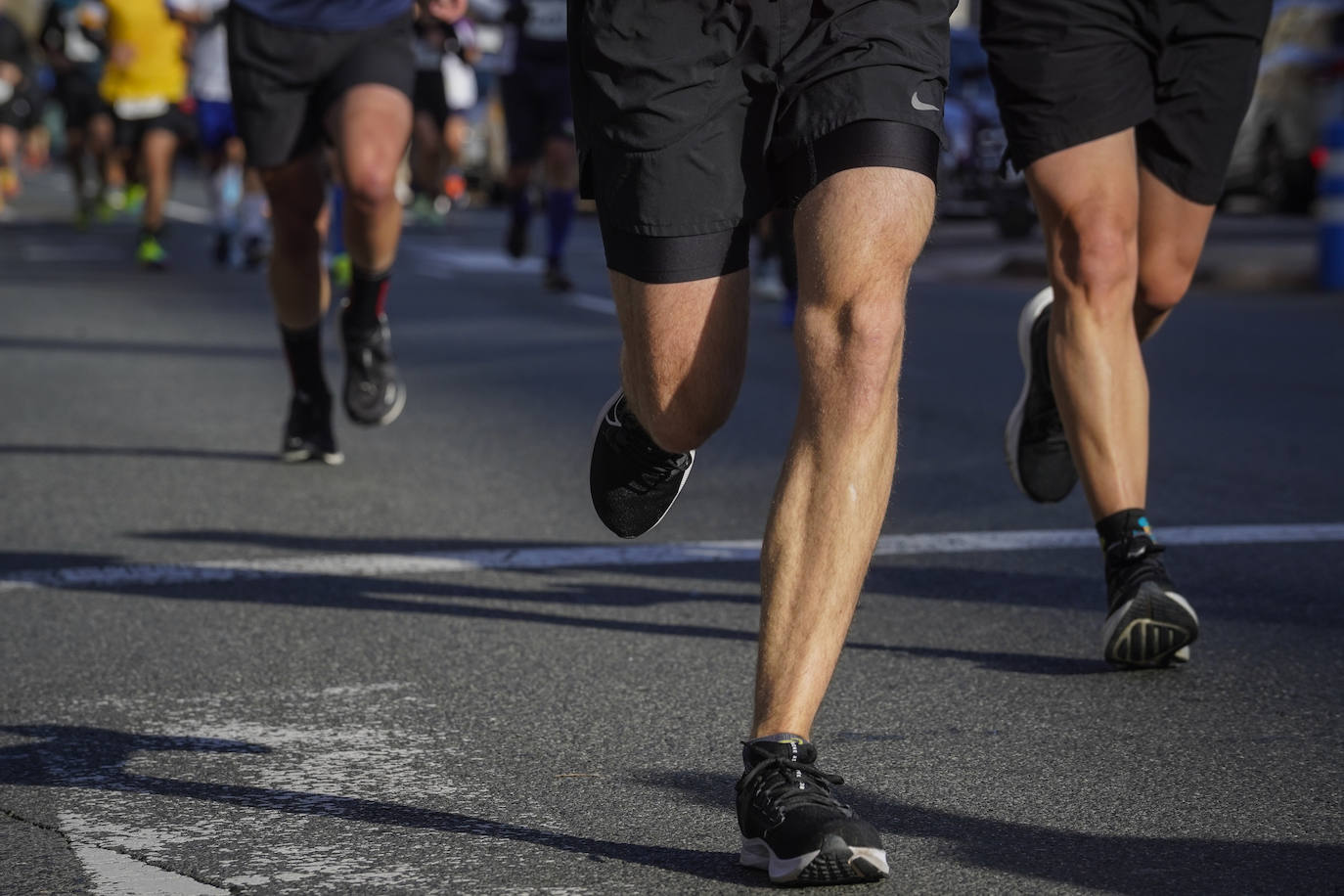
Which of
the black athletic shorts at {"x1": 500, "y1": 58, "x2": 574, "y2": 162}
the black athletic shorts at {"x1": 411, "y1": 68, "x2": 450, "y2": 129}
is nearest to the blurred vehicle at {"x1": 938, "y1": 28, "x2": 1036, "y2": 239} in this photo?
the black athletic shorts at {"x1": 411, "y1": 68, "x2": 450, "y2": 129}

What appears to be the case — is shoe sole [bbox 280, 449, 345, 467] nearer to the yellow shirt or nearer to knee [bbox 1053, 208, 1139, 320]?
knee [bbox 1053, 208, 1139, 320]

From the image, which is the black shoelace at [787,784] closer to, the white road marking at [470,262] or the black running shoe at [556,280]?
the black running shoe at [556,280]

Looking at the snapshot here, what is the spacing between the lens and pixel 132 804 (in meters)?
3.24

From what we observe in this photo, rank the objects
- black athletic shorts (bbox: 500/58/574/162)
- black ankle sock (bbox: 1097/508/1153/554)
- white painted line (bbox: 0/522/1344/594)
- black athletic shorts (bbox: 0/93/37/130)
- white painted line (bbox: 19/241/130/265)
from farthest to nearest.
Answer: black athletic shorts (bbox: 0/93/37/130), white painted line (bbox: 19/241/130/265), black athletic shorts (bbox: 500/58/574/162), white painted line (bbox: 0/522/1344/594), black ankle sock (bbox: 1097/508/1153/554)

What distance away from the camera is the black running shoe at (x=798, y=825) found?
2.78 meters

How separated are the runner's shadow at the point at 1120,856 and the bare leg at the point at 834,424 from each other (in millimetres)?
290

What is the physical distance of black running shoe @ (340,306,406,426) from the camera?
6480 mm

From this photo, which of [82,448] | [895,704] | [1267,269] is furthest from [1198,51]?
[1267,269]

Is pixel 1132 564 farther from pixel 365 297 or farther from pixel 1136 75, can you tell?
pixel 365 297

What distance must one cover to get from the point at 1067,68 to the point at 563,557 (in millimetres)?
1782

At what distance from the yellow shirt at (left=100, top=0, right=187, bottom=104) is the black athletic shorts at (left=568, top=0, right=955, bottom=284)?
43.1ft

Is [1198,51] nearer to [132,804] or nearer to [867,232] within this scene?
[867,232]

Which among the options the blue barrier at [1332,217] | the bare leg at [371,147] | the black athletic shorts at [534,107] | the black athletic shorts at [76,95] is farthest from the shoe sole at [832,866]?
the black athletic shorts at [76,95]

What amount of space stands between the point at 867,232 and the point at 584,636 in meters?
1.66
